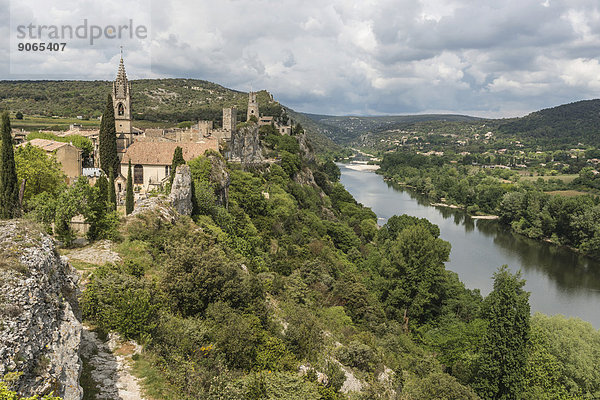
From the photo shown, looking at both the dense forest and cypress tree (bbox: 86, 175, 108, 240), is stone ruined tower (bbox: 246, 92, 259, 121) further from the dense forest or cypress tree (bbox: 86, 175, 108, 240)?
cypress tree (bbox: 86, 175, 108, 240)

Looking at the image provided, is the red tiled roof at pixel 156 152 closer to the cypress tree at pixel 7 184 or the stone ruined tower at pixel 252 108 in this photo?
the cypress tree at pixel 7 184

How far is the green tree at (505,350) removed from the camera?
65.5ft

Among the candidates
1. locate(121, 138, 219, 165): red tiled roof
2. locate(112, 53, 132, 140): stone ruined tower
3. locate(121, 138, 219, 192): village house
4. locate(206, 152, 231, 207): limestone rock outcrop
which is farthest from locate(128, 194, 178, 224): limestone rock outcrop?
locate(112, 53, 132, 140): stone ruined tower

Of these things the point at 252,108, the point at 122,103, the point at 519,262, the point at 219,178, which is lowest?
the point at 519,262

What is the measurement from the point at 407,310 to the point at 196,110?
7008 centimetres

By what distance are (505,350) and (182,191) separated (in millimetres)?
17747

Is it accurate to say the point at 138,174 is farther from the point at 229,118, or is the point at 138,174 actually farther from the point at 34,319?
the point at 34,319

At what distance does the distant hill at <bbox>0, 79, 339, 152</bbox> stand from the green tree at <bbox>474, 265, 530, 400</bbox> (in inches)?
2370

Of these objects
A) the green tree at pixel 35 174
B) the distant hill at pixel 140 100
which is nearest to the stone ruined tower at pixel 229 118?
the green tree at pixel 35 174

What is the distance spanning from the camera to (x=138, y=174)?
33.2m

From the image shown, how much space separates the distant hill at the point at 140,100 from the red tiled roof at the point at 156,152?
4149 centimetres

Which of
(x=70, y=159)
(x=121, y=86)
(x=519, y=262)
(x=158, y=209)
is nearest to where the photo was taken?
(x=158, y=209)

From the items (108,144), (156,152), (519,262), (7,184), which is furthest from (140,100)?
(7,184)

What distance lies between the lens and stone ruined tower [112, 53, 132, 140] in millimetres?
36844
